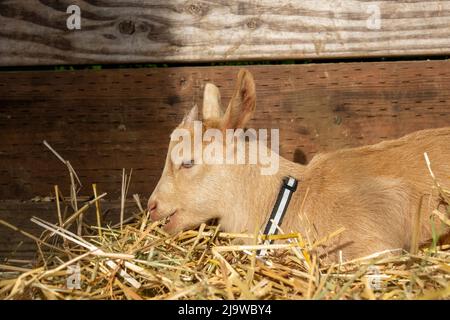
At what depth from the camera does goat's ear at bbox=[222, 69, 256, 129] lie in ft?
11.1

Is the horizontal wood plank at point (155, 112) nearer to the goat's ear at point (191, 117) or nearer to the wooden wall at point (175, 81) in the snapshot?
the wooden wall at point (175, 81)

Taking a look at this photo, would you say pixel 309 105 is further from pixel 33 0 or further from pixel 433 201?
pixel 33 0

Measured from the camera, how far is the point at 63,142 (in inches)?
158

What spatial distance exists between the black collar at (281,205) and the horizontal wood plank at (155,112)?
48 centimetres

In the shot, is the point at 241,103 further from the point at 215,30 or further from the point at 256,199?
→ the point at 215,30

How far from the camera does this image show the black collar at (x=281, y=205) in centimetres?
344

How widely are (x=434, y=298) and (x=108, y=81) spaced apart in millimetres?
2387

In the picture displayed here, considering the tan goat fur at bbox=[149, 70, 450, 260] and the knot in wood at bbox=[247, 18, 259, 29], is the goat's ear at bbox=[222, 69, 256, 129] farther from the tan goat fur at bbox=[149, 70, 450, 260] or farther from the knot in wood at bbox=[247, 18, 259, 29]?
the knot in wood at bbox=[247, 18, 259, 29]

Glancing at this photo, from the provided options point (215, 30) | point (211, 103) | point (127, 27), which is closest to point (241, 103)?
point (211, 103)

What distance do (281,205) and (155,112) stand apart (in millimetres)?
1045

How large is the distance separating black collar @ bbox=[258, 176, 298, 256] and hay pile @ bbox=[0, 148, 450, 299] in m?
0.18

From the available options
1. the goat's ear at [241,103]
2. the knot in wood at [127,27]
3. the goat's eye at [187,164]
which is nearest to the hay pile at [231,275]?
the goat's eye at [187,164]

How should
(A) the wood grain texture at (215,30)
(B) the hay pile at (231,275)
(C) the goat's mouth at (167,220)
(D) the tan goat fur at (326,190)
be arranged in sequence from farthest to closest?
1. (A) the wood grain texture at (215,30)
2. (C) the goat's mouth at (167,220)
3. (D) the tan goat fur at (326,190)
4. (B) the hay pile at (231,275)
